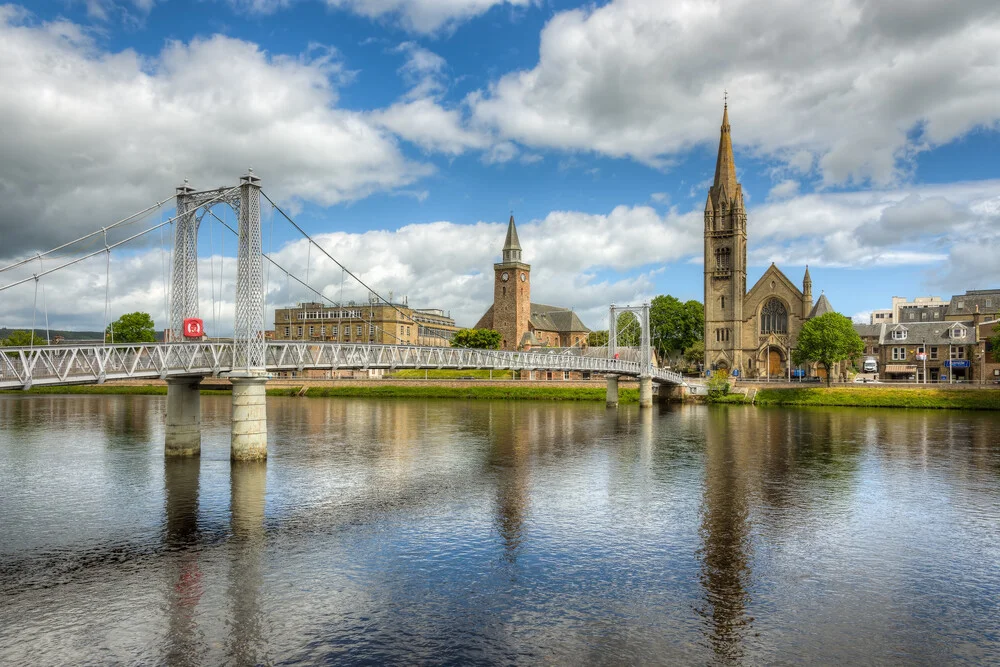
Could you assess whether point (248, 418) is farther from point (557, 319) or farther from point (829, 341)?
point (557, 319)

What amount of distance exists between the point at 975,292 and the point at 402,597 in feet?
396

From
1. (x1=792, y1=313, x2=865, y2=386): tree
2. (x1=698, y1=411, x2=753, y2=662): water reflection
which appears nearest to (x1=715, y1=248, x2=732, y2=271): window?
(x1=792, y1=313, x2=865, y2=386): tree

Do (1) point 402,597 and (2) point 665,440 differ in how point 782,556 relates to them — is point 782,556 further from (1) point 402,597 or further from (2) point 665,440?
(2) point 665,440

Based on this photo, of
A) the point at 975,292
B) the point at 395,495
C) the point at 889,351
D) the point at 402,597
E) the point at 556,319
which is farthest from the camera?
the point at 556,319

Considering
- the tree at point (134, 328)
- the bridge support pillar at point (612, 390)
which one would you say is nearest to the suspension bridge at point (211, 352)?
the bridge support pillar at point (612, 390)

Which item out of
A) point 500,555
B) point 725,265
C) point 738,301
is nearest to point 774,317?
point 738,301

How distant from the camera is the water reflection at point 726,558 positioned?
17.6 metres

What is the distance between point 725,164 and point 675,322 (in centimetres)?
2874

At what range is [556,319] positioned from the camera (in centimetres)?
16550

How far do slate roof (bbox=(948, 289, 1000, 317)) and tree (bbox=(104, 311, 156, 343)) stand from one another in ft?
403

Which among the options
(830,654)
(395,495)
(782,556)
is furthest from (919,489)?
(395,495)

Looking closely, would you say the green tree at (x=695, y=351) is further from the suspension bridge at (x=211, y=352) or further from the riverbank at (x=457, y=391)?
the suspension bridge at (x=211, y=352)

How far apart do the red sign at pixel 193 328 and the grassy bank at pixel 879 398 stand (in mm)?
71717

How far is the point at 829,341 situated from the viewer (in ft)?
297
